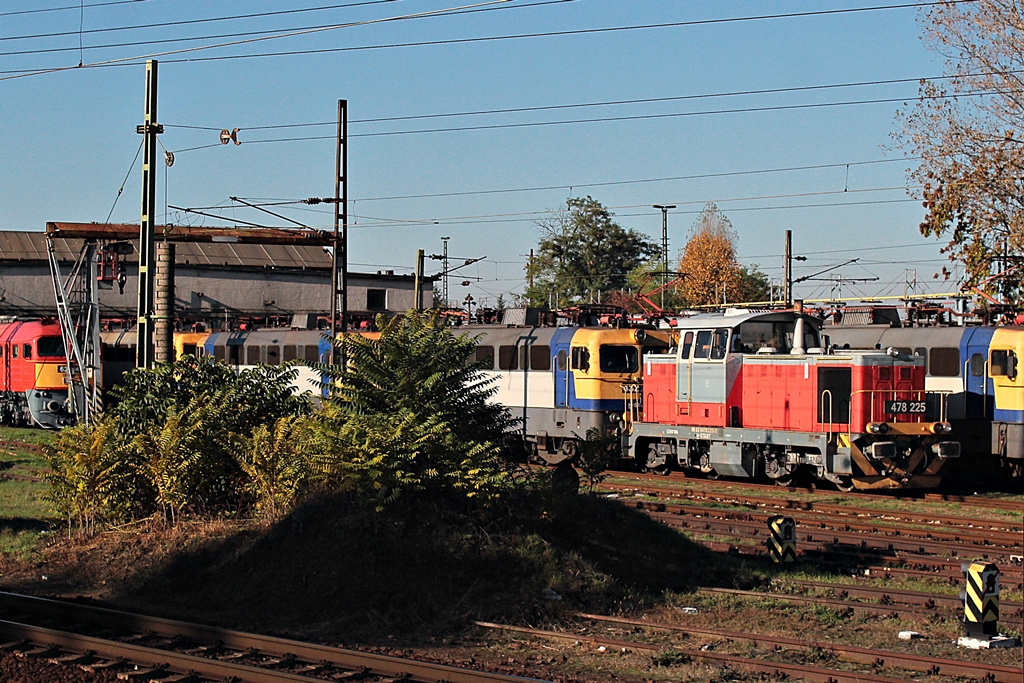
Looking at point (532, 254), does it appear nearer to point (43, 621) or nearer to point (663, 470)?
point (663, 470)

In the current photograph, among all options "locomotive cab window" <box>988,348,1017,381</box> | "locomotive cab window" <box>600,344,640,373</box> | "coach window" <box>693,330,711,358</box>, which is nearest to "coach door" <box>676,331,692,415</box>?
"coach window" <box>693,330,711,358</box>

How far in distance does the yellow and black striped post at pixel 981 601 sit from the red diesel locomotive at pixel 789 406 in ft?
36.6

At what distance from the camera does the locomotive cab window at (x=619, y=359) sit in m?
28.8

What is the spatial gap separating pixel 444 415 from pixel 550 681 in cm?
473

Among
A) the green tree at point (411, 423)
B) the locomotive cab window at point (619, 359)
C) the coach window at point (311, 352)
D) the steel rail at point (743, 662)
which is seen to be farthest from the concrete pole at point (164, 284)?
the steel rail at point (743, 662)

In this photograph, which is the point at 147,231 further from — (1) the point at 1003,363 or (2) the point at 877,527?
(1) the point at 1003,363

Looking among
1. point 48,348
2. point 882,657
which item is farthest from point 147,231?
point 48,348

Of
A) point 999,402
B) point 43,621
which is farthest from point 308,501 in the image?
point 999,402

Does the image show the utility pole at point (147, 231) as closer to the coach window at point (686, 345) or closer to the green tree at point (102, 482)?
the green tree at point (102, 482)

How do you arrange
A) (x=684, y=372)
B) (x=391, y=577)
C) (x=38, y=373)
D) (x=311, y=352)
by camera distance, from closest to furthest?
(x=391, y=577) → (x=684, y=372) → (x=311, y=352) → (x=38, y=373)

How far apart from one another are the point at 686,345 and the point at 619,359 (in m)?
4.13

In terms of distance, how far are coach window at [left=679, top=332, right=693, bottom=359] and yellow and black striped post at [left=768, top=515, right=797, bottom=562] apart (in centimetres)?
994

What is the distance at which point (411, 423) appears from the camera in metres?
13.0

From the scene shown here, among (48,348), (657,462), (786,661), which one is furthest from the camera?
(48,348)
